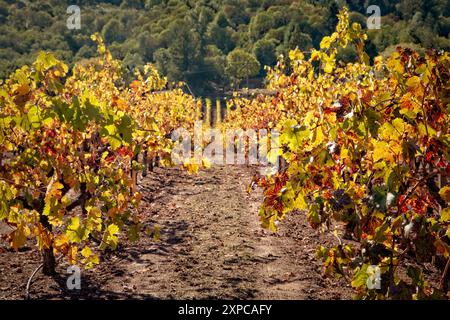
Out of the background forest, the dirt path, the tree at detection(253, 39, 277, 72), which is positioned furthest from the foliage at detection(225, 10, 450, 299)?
the tree at detection(253, 39, 277, 72)

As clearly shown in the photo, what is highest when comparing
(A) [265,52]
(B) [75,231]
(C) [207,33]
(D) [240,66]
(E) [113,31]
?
(E) [113,31]

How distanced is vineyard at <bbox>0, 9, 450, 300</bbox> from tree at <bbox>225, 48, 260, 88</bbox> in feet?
258

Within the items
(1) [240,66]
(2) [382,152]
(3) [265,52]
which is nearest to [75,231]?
(2) [382,152]

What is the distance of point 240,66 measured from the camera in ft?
317

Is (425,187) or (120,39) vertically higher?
(120,39)

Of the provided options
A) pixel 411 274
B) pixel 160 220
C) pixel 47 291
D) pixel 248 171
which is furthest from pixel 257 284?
pixel 248 171

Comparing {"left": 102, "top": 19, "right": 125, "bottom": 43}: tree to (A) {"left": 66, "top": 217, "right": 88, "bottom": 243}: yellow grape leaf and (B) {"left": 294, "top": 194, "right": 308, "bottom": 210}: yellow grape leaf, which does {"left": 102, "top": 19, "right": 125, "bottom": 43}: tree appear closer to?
(A) {"left": 66, "top": 217, "right": 88, "bottom": 243}: yellow grape leaf

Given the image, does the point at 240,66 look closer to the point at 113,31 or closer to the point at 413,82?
the point at 113,31

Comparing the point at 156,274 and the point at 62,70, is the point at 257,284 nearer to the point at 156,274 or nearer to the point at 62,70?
the point at 156,274

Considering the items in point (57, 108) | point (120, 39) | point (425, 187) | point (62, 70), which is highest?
point (120, 39)

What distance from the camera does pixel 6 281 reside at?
349 inches

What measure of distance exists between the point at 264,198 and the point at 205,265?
5257 millimetres

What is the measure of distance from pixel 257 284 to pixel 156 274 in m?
2.05

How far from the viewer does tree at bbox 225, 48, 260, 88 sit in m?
95.8
